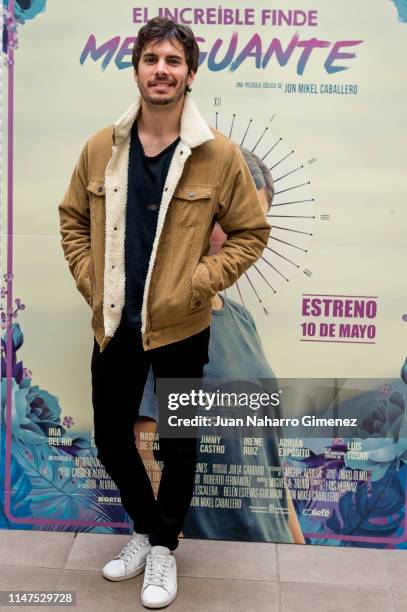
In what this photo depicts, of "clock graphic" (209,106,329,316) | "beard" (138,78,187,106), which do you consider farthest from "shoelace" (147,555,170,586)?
"beard" (138,78,187,106)

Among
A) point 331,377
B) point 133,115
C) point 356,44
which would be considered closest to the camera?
point 133,115

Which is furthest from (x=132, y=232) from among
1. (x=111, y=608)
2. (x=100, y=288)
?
(x=111, y=608)

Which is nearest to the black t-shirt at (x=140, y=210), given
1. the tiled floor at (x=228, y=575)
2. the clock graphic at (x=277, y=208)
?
the clock graphic at (x=277, y=208)

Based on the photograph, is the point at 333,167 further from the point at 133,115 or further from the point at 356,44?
the point at 133,115

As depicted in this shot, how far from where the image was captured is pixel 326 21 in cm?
279

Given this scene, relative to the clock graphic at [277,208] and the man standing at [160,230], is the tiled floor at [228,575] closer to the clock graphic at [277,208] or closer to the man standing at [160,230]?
the man standing at [160,230]

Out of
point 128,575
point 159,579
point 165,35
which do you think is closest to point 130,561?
point 128,575

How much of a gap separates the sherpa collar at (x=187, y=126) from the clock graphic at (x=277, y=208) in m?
0.34

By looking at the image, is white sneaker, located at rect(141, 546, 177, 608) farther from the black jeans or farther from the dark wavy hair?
the dark wavy hair

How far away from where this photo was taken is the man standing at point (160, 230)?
248 cm

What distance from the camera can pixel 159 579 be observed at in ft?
8.68

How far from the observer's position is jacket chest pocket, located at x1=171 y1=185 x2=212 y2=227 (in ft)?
8.23

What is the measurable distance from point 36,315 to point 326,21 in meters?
1.49

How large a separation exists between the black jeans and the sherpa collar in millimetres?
610
